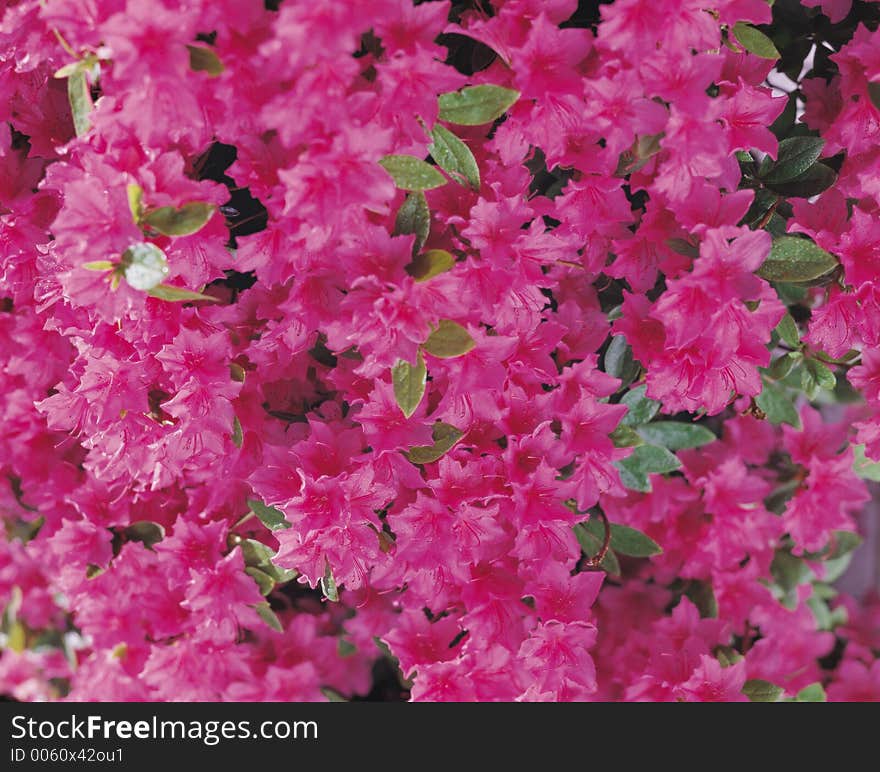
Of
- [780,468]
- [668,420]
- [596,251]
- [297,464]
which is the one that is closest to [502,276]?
[596,251]

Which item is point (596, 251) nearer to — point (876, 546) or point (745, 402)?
point (745, 402)

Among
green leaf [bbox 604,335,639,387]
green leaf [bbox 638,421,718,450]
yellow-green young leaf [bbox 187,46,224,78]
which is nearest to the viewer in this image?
yellow-green young leaf [bbox 187,46,224,78]

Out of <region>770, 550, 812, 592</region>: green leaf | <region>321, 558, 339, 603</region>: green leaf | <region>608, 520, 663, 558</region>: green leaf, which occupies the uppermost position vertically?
<region>321, 558, 339, 603</region>: green leaf

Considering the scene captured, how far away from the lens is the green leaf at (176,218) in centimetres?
64

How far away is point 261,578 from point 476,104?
0.56 m

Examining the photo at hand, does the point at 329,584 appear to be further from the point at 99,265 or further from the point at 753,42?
the point at 753,42

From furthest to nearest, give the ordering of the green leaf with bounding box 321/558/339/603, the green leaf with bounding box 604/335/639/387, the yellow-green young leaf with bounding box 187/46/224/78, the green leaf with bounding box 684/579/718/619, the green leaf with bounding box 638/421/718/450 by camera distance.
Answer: the green leaf with bounding box 684/579/718/619 < the green leaf with bounding box 638/421/718/450 < the green leaf with bounding box 604/335/639/387 < the green leaf with bounding box 321/558/339/603 < the yellow-green young leaf with bounding box 187/46/224/78

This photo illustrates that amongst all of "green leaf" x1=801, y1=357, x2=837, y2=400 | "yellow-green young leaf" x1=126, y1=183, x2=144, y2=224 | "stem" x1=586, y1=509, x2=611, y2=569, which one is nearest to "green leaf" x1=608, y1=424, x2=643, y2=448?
"stem" x1=586, y1=509, x2=611, y2=569

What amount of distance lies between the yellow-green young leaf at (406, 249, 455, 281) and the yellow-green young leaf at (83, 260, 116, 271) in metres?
0.23

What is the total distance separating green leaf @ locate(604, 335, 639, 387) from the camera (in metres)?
0.92

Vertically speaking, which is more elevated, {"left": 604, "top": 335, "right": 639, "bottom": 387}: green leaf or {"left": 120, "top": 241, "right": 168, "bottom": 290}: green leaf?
{"left": 120, "top": 241, "right": 168, "bottom": 290}: green leaf

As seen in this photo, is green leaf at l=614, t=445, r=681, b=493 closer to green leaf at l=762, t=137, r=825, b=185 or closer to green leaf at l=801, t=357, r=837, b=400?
green leaf at l=801, t=357, r=837, b=400

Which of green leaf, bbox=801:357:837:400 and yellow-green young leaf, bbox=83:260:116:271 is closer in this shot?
yellow-green young leaf, bbox=83:260:116:271
